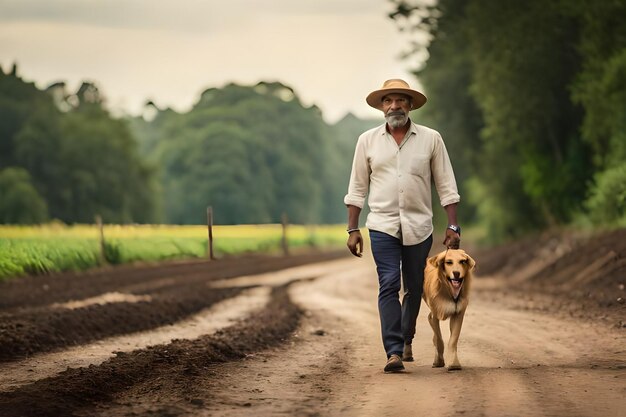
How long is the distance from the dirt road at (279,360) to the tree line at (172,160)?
1704cm

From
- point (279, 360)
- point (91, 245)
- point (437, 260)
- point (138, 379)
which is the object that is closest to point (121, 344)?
point (279, 360)

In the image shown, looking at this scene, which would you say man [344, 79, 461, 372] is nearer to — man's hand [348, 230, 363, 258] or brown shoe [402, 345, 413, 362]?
man's hand [348, 230, 363, 258]

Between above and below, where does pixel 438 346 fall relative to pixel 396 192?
below

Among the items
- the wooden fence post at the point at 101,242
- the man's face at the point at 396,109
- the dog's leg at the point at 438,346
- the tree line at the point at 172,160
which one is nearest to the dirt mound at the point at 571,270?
the dog's leg at the point at 438,346

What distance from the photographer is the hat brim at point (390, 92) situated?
9.99 meters

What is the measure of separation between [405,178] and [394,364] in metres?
1.60

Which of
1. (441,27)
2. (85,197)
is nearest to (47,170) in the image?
(85,197)

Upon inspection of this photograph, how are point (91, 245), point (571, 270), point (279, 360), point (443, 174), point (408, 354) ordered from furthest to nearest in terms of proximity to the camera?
→ point (571, 270) < point (91, 245) < point (279, 360) < point (408, 354) < point (443, 174)

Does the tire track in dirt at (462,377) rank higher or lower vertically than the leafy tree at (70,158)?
lower

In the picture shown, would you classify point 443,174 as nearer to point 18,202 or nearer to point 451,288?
point 451,288

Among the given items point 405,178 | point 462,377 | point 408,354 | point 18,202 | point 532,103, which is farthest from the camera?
point 18,202

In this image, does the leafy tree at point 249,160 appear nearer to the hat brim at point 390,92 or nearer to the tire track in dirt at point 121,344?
the tire track in dirt at point 121,344

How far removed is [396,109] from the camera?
394 inches

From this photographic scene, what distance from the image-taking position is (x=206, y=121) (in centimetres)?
8362
